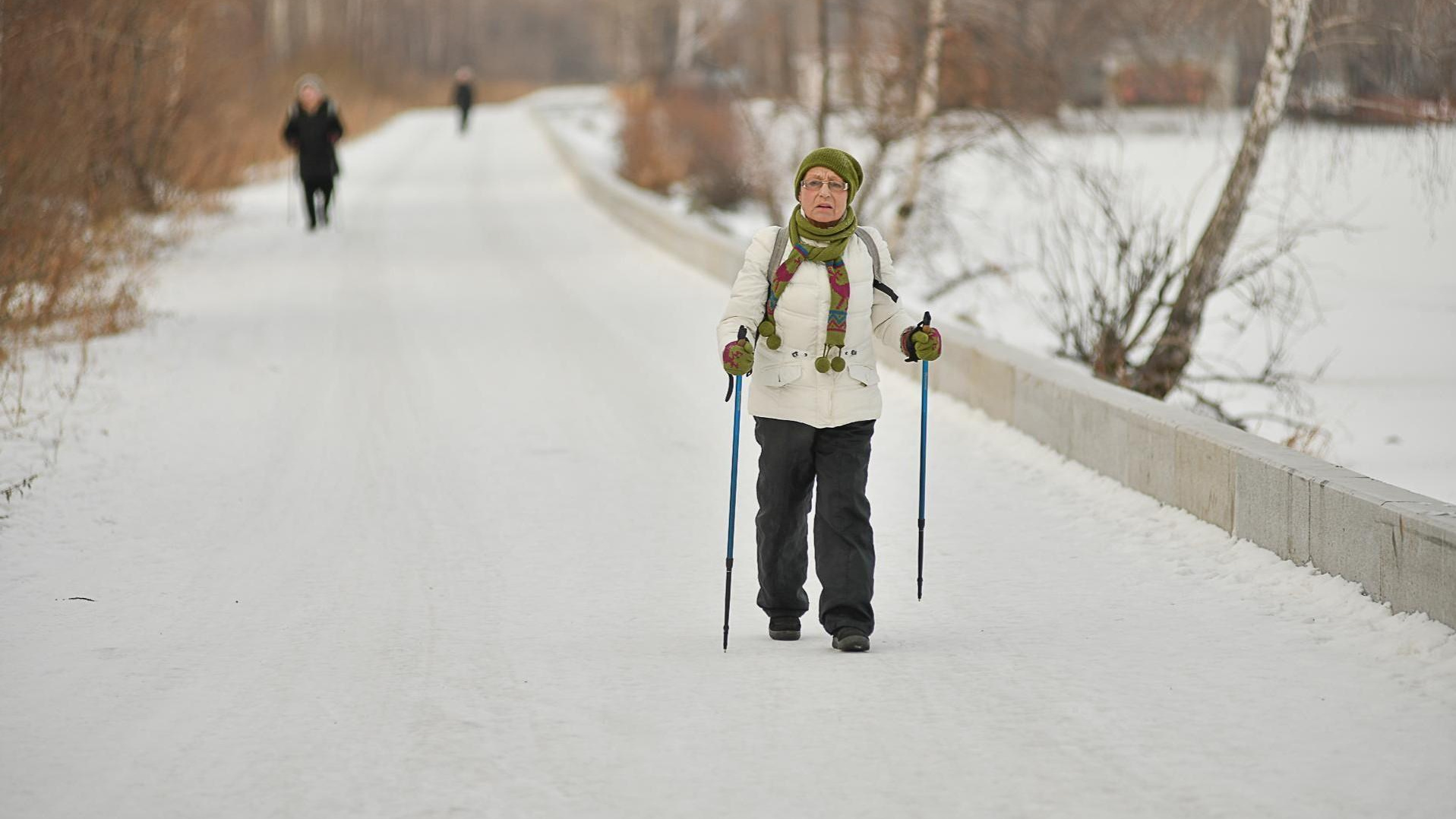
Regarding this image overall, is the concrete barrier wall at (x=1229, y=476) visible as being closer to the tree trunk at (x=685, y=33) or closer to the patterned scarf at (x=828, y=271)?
the patterned scarf at (x=828, y=271)

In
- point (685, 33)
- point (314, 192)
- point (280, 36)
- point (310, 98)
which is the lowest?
point (314, 192)

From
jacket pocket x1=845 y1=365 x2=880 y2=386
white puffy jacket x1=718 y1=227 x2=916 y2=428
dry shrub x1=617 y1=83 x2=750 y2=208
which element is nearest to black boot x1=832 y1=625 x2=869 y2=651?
white puffy jacket x1=718 y1=227 x2=916 y2=428

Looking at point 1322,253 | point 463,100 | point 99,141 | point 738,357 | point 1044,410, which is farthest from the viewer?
point 463,100

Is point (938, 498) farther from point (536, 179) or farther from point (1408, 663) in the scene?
point (536, 179)

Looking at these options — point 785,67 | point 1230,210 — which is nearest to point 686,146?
point 785,67

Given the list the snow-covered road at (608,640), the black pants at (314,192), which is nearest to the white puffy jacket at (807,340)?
the snow-covered road at (608,640)

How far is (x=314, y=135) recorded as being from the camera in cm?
2114

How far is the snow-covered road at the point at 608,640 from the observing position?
4629mm

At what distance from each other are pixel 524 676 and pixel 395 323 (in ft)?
30.0

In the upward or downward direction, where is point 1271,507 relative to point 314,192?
downward

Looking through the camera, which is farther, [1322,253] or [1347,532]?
[1322,253]

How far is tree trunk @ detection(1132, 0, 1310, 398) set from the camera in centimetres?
1145

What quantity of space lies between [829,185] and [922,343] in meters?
0.60

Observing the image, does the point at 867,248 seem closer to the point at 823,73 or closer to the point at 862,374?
the point at 862,374
